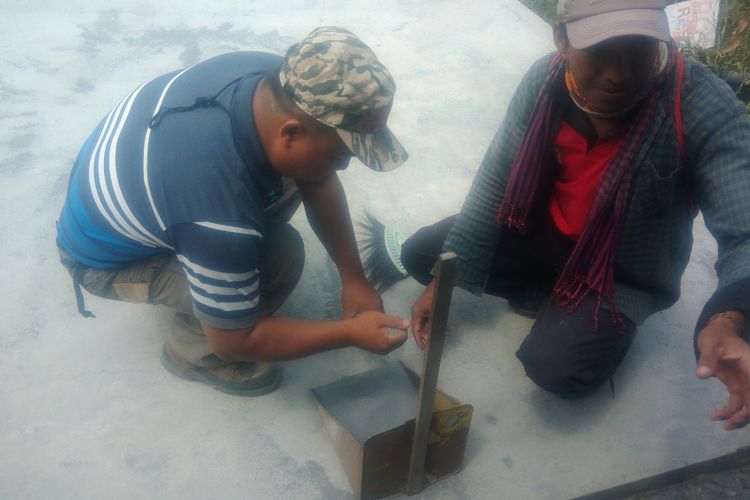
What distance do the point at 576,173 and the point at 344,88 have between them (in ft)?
2.26

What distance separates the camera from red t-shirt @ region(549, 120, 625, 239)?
163cm

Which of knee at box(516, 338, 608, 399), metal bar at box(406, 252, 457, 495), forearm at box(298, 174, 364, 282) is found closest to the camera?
metal bar at box(406, 252, 457, 495)

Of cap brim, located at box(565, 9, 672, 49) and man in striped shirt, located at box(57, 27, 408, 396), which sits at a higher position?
cap brim, located at box(565, 9, 672, 49)

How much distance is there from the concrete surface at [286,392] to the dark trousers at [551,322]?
0.42 feet

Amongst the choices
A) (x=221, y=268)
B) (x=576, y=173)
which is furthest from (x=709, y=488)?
(x=221, y=268)

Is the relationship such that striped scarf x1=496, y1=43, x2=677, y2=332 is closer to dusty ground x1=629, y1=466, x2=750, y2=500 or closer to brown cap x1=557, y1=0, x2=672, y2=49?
brown cap x1=557, y1=0, x2=672, y2=49

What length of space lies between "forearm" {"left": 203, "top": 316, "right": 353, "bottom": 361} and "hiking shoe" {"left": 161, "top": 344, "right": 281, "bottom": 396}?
0.24m

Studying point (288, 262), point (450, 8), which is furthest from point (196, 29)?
point (288, 262)

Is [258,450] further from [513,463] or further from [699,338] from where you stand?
[699,338]

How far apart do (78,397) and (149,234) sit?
552 millimetres

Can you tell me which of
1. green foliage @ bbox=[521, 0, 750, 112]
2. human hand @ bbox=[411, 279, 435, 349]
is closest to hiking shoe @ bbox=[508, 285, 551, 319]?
human hand @ bbox=[411, 279, 435, 349]

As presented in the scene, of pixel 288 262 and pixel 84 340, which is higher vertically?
pixel 288 262

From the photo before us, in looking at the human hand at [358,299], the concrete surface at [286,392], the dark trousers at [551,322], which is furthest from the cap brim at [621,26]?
the concrete surface at [286,392]

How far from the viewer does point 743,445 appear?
1.82m
